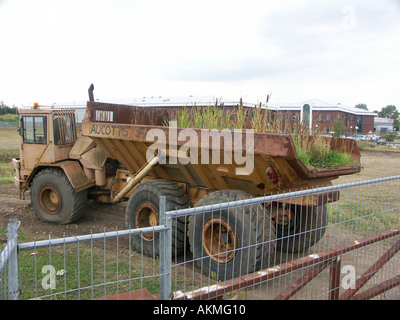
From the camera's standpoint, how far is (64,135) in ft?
23.9

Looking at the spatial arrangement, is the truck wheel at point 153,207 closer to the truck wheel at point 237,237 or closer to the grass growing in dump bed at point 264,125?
the truck wheel at point 237,237

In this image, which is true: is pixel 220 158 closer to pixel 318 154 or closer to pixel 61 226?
pixel 318 154

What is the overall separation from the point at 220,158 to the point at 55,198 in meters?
4.31

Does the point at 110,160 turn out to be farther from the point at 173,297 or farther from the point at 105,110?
the point at 173,297

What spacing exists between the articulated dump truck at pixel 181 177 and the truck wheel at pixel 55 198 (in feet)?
0.07

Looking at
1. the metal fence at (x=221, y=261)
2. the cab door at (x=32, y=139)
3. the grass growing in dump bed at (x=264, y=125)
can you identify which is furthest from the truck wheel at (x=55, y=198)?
the grass growing in dump bed at (x=264, y=125)

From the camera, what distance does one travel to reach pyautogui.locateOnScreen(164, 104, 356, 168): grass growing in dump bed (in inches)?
179

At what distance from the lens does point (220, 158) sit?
452cm

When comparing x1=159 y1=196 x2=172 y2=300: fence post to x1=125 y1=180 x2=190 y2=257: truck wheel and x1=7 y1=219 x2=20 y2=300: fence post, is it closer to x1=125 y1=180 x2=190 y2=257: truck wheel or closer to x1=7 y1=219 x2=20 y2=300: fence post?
x1=7 y1=219 x2=20 y2=300: fence post

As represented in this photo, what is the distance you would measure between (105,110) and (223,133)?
3473mm

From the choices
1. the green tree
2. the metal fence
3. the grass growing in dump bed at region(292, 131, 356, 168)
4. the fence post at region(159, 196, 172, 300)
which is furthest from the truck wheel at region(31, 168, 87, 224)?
the green tree

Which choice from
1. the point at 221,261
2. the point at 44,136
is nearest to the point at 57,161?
the point at 44,136

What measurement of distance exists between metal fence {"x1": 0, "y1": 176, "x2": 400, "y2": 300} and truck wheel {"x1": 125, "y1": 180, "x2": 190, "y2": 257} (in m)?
0.03
